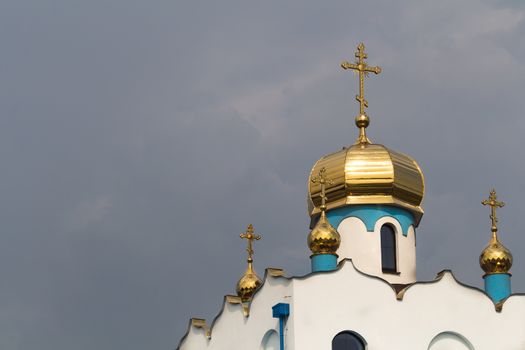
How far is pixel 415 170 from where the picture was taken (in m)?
28.2

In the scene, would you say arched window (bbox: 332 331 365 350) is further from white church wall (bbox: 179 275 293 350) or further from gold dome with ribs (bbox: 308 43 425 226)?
gold dome with ribs (bbox: 308 43 425 226)

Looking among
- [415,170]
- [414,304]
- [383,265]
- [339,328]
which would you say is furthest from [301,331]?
[415,170]

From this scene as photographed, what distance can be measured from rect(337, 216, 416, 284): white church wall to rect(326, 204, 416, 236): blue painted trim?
71mm

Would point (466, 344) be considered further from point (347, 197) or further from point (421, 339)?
point (347, 197)

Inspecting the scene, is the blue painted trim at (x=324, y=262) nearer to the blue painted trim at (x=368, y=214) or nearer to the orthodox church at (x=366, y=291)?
the orthodox church at (x=366, y=291)

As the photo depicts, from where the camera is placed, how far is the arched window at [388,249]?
27281 millimetres

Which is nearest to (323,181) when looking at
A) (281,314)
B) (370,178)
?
(370,178)

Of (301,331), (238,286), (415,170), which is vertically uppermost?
(415,170)

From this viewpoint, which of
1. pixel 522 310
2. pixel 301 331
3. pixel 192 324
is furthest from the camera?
pixel 192 324

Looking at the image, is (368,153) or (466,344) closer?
(466,344)

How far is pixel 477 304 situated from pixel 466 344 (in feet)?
2.44

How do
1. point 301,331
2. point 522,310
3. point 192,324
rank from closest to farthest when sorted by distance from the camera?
1. point 301,331
2. point 522,310
3. point 192,324

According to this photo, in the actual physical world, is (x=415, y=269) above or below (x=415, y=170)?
below

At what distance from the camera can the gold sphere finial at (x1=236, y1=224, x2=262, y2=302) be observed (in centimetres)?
2800
